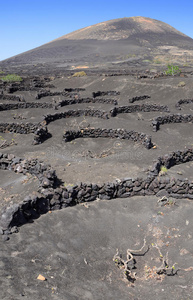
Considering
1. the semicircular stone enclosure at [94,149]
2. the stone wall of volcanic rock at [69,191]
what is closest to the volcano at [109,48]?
the semicircular stone enclosure at [94,149]

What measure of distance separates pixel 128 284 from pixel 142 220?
139 inches

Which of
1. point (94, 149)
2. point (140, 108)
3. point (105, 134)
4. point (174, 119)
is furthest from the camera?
point (140, 108)

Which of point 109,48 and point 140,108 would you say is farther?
point 109,48

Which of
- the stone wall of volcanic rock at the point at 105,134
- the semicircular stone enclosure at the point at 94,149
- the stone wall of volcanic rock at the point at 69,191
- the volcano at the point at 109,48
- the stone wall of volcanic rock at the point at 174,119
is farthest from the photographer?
the volcano at the point at 109,48

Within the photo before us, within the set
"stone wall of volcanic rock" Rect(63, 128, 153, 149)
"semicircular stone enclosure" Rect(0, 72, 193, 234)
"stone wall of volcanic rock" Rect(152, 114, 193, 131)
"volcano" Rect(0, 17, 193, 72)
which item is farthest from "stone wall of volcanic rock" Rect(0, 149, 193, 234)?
"volcano" Rect(0, 17, 193, 72)

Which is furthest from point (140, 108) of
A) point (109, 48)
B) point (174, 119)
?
point (109, 48)

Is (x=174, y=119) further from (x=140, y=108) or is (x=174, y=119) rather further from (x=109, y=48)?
(x=109, y=48)

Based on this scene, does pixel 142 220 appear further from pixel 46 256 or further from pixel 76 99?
pixel 76 99

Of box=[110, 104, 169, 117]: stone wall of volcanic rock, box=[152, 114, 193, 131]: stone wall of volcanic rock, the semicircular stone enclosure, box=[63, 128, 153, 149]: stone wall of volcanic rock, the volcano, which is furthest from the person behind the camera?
the volcano

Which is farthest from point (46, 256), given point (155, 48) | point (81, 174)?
point (155, 48)

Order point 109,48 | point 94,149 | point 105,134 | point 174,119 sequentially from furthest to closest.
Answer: point 109,48
point 174,119
point 105,134
point 94,149

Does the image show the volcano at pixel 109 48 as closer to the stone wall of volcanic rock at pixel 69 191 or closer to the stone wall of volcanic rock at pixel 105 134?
the stone wall of volcanic rock at pixel 105 134

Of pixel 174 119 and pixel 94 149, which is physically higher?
pixel 174 119

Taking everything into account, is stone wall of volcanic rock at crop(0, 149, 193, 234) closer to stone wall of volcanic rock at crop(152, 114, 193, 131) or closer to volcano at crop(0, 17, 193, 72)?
stone wall of volcanic rock at crop(152, 114, 193, 131)
